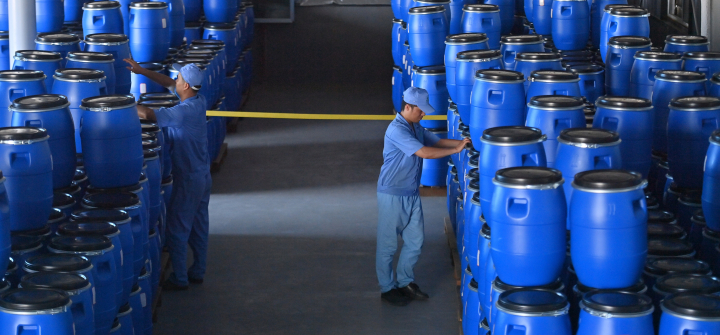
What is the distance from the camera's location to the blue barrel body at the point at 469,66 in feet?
22.2

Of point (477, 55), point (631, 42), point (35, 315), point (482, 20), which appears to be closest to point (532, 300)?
point (35, 315)

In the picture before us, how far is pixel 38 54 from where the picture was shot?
6609 mm

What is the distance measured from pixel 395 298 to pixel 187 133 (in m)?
2.07

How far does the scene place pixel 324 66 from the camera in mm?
16594

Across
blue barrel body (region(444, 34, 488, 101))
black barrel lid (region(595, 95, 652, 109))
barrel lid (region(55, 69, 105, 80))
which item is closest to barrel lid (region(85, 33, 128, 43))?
barrel lid (region(55, 69, 105, 80))

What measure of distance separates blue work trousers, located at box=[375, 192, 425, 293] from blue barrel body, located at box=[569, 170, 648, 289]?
9.03 ft

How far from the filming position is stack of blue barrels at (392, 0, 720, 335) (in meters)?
4.01

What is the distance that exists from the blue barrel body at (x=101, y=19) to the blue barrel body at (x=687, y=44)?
4.82 m

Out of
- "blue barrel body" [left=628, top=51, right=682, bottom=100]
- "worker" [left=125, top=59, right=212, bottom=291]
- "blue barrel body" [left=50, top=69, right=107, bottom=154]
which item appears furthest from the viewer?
"worker" [left=125, top=59, right=212, bottom=291]

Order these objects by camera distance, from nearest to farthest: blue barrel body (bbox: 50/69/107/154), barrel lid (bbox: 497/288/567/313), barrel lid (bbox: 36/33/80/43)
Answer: barrel lid (bbox: 497/288/567/313), blue barrel body (bbox: 50/69/107/154), barrel lid (bbox: 36/33/80/43)

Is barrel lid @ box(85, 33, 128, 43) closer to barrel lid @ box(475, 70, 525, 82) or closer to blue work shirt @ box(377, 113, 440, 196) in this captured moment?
blue work shirt @ box(377, 113, 440, 196)

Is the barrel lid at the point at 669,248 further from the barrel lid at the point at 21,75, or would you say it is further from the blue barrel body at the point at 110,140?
the barrel lid at the point at 21,75

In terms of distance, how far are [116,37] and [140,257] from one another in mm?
2538

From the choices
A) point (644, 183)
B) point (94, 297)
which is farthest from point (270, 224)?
point (644, 183)
